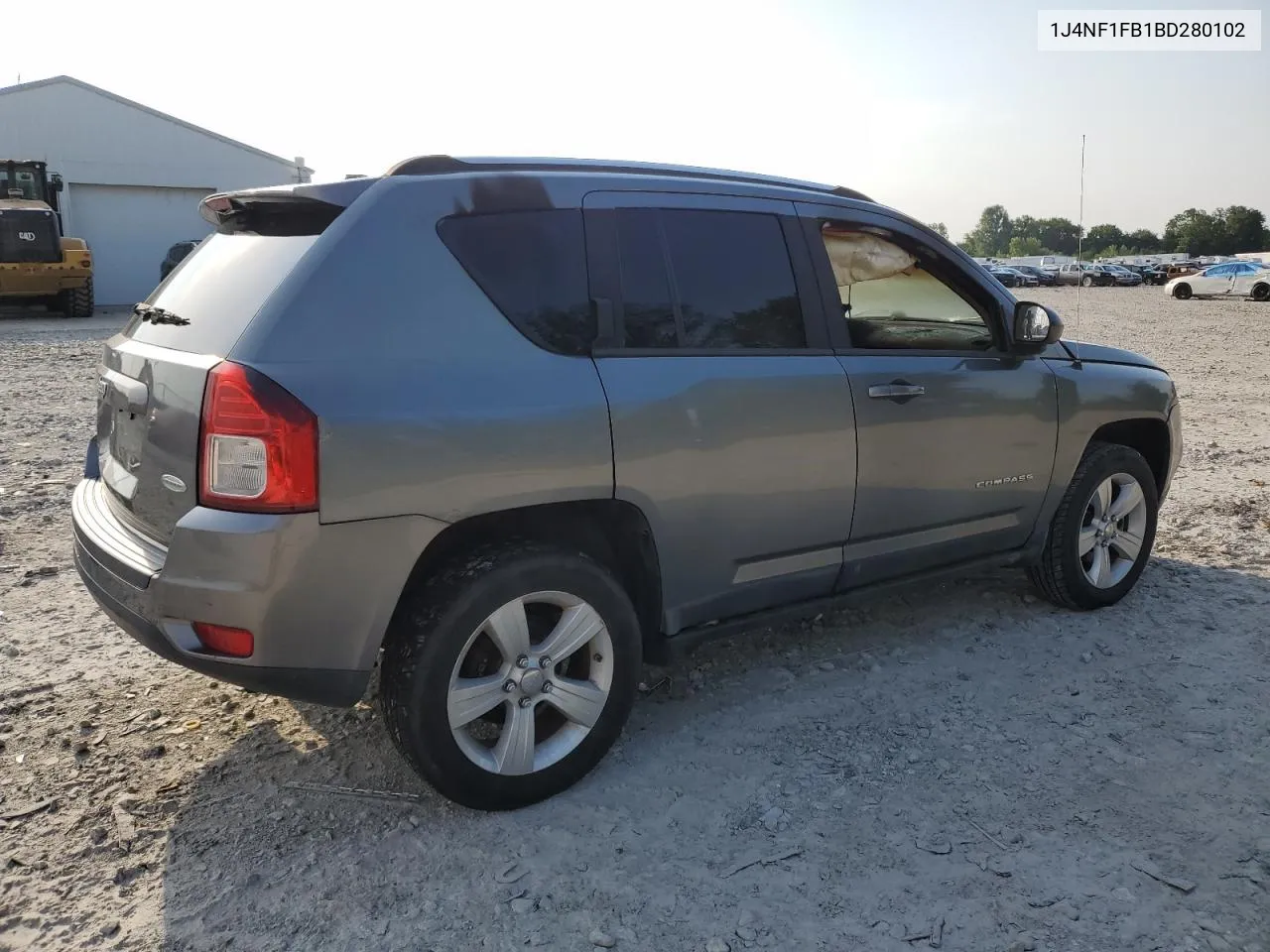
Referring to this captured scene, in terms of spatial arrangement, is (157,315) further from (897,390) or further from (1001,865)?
(1001,865)

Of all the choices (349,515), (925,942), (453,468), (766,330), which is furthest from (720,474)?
(925,942)

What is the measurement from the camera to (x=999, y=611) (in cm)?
488

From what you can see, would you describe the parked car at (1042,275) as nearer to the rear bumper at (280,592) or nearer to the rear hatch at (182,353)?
the rear hatch at (182,353)

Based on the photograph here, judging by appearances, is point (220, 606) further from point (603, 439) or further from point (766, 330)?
point (766, 330)

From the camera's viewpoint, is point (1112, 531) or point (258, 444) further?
point (1112, 531)

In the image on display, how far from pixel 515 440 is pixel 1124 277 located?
2266 inches

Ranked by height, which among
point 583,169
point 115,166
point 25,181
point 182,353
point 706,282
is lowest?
point 182,353

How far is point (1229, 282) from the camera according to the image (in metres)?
35.6

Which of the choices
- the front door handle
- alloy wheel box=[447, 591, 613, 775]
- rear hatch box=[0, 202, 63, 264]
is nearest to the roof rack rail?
the front door handle

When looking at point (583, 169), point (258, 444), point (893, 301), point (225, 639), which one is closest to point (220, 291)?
point (258, 444)

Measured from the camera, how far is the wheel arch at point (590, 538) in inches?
119

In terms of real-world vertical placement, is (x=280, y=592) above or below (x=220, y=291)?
below

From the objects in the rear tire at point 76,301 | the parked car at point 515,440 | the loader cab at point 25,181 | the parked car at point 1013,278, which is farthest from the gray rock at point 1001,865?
the parked car at point 1013,278

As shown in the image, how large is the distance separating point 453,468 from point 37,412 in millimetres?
8493
